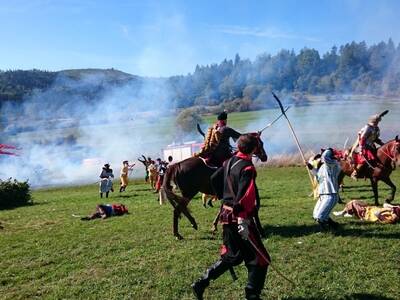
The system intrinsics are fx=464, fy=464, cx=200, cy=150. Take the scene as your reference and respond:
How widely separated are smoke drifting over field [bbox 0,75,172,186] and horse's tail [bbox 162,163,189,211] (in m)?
42.7

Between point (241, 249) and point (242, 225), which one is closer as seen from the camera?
point (242, 225)

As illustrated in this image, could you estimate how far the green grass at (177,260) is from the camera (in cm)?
752

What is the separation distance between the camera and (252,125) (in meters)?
61.2

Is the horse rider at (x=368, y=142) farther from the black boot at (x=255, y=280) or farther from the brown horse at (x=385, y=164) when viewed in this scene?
the black boot at (x=255, y=280)

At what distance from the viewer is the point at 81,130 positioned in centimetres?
7694

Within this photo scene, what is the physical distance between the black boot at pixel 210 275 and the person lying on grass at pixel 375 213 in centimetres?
607

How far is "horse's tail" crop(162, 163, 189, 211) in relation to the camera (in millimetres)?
11664

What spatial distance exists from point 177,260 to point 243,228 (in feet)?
10.9

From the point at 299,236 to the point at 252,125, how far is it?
51.1m

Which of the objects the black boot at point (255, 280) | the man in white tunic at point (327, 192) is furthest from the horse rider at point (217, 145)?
the black boot at point (255, 280)

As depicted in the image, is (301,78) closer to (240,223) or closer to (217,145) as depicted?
(217,145)

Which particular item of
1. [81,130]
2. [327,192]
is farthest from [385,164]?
[81,130]

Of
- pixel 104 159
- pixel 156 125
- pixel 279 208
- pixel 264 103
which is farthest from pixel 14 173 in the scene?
pixel 279 208

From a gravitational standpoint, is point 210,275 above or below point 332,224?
above
